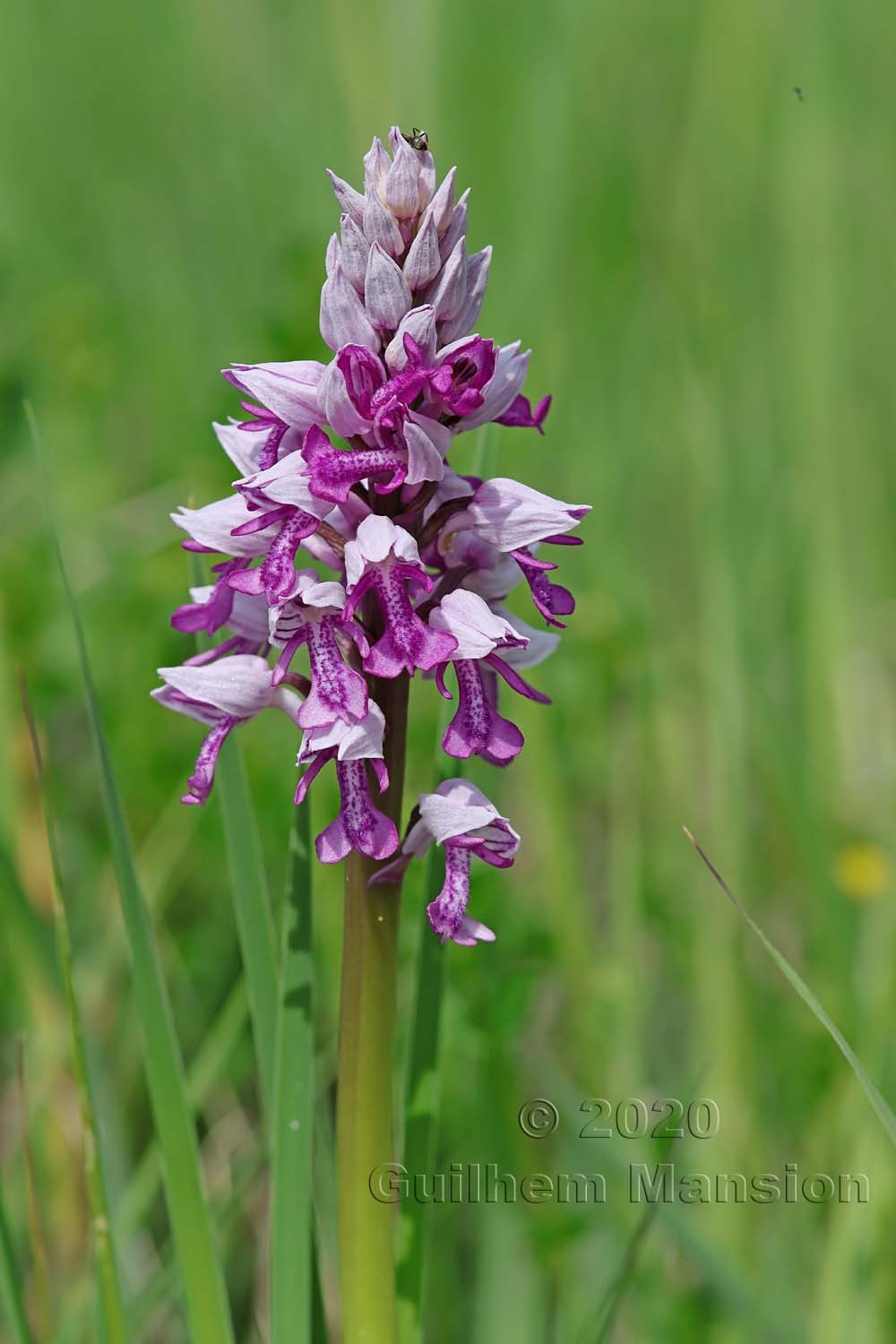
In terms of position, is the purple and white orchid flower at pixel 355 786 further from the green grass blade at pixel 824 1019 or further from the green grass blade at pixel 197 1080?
the green grass blade at pixel 197 1080

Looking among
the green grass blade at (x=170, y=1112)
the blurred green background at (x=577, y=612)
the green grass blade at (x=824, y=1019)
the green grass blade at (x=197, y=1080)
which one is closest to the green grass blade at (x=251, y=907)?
the green grass blade at (x=170, y=1112)

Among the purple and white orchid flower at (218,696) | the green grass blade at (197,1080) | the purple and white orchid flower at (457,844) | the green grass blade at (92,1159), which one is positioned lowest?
the green grass blade at (197,1080)

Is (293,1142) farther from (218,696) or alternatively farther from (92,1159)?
(218,696)

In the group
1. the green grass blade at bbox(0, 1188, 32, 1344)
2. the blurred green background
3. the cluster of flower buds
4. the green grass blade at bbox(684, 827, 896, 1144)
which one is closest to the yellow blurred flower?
the blurred green background

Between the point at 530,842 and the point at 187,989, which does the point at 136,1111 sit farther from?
the point at 530,842

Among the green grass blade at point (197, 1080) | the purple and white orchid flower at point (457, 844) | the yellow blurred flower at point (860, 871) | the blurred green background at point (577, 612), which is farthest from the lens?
the yellow blurred flower at point (860, 871)

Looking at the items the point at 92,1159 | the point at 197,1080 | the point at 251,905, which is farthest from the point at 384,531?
the point at 197,1080
